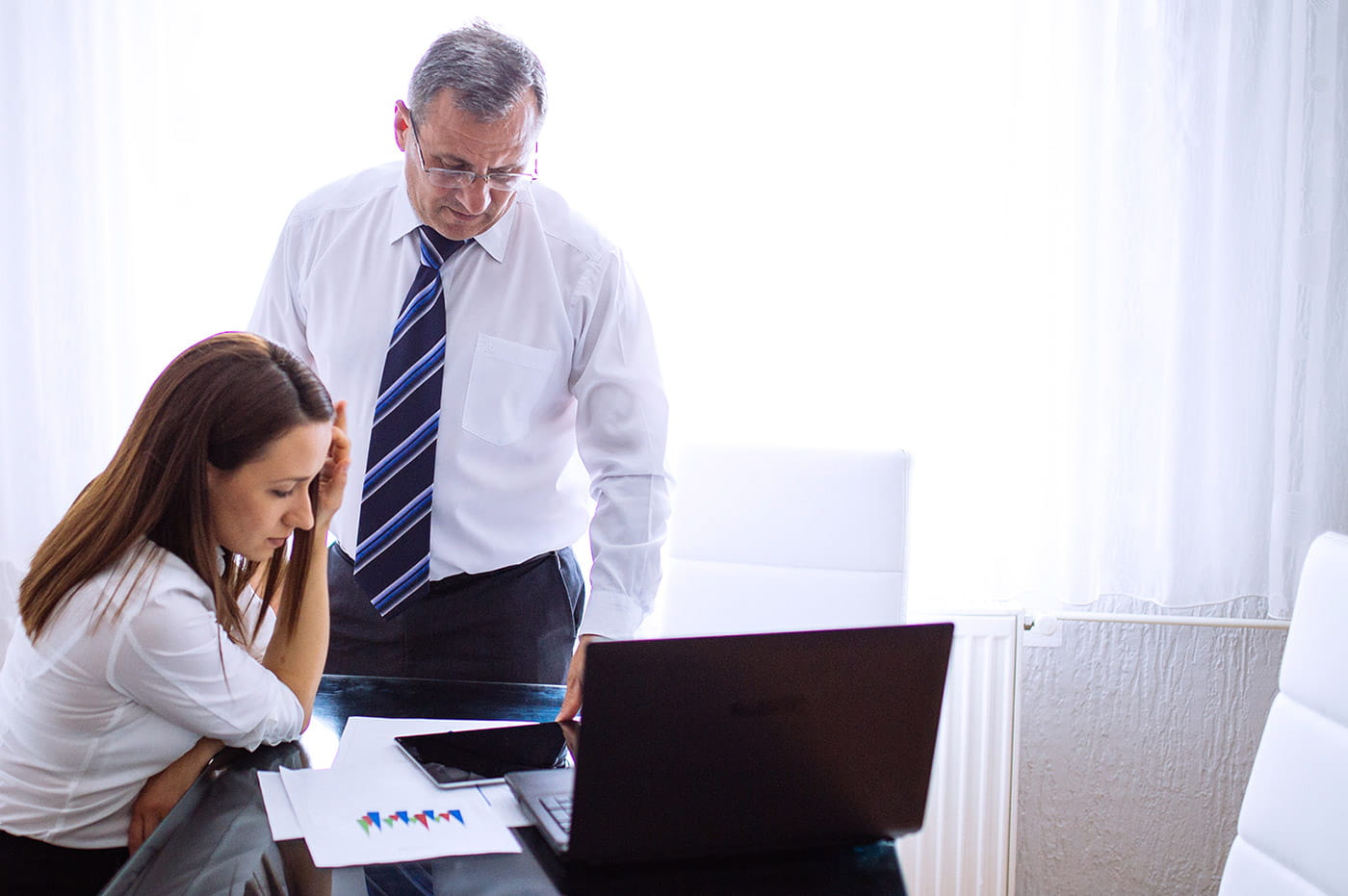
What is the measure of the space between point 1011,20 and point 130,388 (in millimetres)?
1861

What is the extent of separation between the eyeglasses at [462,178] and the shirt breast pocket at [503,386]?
0.25m

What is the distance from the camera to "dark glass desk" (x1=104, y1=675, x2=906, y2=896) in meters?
0.95

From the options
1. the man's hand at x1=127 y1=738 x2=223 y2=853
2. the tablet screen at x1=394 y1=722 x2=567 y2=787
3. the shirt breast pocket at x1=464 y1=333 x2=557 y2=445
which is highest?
the shirt breast pocket at x1=464 y1=333 x2=557 y2=445

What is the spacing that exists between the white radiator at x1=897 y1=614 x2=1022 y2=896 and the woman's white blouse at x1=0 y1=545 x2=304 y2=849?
4.75ft

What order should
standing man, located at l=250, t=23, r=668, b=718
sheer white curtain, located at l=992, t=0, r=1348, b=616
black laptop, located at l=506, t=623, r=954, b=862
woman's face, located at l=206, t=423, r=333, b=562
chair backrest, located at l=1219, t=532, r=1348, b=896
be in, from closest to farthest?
black laptop, located at l=506, t=623, r=954, b=862, chair backrest, located at l=1219, t=532, r=1348, b=896, woman's face, located at l=206, t=423, r=333, b=562, standing man, located at l=250, t=23, r=668, b=718, sheer white curtain, located at l=992, t=0, r=1348, b=616

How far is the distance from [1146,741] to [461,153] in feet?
6.05

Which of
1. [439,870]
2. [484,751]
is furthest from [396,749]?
[439,870]

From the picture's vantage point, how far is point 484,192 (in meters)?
1.57

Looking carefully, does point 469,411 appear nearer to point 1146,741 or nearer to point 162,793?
point 162,793

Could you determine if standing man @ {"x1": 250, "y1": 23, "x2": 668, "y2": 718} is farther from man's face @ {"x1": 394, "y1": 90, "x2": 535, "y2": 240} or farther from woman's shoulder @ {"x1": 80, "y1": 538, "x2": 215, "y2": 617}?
woman's shoulder @ {"x1": 80, "y1": 538, "x2": 215, "y2": 617}

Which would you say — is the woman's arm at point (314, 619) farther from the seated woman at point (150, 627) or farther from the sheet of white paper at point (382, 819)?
the sheet of white paper at point (382, 819)

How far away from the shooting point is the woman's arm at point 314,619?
1.38m

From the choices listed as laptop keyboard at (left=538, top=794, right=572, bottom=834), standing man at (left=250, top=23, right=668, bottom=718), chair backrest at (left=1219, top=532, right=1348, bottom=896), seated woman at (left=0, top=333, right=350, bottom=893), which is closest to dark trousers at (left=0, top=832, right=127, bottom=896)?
seated woman at (left=0, top=333, right=350, bottom=893)

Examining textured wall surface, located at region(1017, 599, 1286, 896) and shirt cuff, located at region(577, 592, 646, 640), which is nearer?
shirt cuff, located at region(577, 592, 646, 640)
